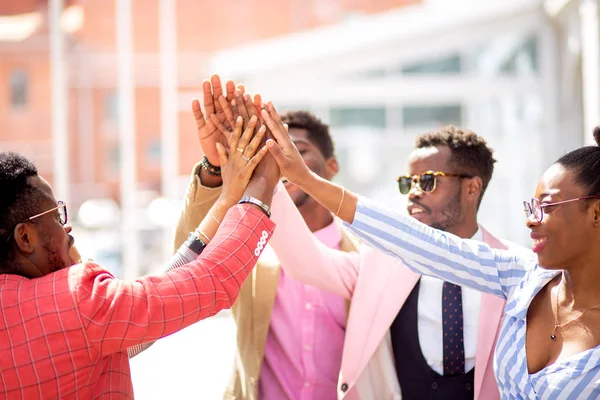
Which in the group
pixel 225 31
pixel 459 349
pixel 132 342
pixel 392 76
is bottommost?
pixel 459 349

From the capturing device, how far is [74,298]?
6.15 ft

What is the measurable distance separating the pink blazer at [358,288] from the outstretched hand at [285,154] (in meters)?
0.40

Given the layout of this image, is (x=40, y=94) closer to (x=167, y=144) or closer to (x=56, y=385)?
(x=167, y=144)

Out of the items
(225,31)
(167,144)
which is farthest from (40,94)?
(167,144)

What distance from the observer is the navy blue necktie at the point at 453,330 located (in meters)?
2.80

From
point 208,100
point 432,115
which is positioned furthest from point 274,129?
point 432,115

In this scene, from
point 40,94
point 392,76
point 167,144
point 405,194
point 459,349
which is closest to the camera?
point 459,349

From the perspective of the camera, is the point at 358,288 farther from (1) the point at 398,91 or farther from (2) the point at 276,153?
(1) the point at 398,91

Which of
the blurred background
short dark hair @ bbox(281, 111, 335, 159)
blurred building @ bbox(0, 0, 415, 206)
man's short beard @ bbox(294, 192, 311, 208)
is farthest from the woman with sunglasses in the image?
blurred building @ bbox(0, 0, 415, 206)

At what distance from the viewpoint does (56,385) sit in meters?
1.89

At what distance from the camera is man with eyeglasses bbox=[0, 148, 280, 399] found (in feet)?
6.14

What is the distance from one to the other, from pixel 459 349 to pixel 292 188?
1089mm

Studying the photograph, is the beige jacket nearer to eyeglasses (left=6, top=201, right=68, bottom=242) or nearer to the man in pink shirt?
the man in pink shirt

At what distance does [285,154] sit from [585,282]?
1008mm
